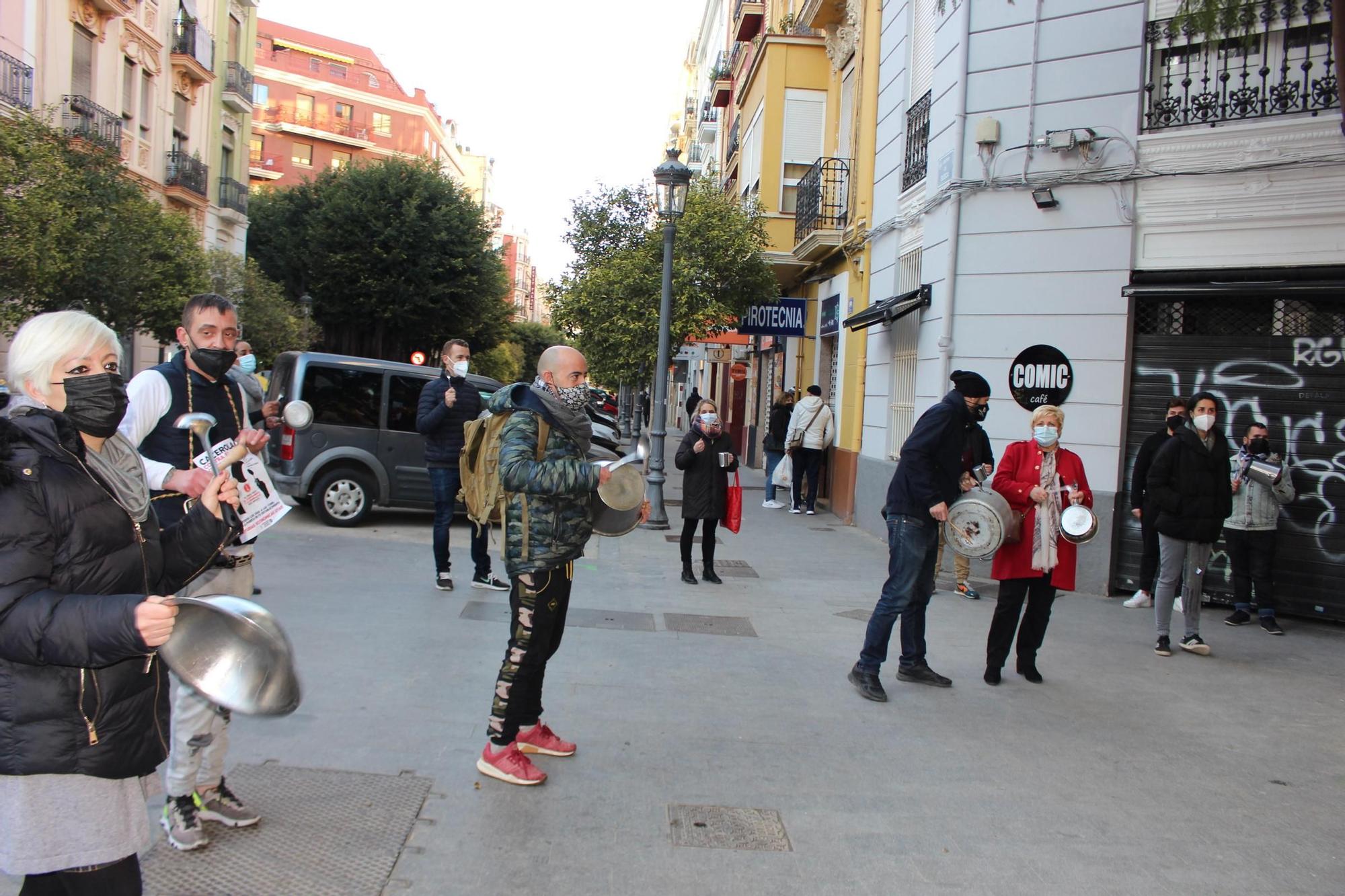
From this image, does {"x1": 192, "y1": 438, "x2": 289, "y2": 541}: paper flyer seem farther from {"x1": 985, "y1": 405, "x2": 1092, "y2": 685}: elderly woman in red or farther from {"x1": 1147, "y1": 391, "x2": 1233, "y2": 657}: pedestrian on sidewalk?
{"x1": 1147, "y1": 391, "x2": 1233, "y2": 657}: pedestrian on sidewalk

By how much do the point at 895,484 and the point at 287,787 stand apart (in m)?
3.73

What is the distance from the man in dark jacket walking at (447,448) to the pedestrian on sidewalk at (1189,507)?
16.4 feet

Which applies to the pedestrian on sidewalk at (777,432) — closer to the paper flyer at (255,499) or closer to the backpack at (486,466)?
the backpack at (486,466)

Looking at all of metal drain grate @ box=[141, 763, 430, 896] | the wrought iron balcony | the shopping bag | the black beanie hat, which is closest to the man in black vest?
metal drain grate @ box=[141, 763, 430, 896]

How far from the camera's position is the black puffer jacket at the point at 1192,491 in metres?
7.21

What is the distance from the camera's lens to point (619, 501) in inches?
176

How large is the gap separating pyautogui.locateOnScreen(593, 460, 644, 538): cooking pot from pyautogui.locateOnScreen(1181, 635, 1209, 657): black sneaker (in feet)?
16.2

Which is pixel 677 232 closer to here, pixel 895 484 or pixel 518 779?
pixel 895 484

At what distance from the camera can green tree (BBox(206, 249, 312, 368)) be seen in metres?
27.2

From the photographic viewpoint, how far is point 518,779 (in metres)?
4.38

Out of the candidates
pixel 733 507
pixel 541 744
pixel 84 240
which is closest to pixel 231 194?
pixel 84 240

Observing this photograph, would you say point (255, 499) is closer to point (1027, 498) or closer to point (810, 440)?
point (1027, 498)

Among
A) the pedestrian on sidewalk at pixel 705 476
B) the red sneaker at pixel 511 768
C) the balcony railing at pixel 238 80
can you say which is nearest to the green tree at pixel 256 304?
the balcony railing at pixel 238 80

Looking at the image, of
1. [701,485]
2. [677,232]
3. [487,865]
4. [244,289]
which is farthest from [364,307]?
[487,865]
